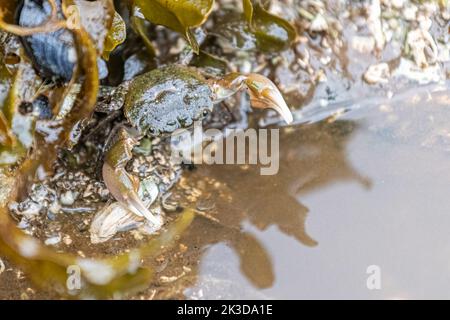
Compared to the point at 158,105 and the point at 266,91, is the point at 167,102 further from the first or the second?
the point at 266,91

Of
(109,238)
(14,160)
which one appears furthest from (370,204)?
(14,160)

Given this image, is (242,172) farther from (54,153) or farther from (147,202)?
(54,153)

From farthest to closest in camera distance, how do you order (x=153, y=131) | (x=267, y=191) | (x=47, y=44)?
(x=267, y=191)
(x=153, y=131)
(x=47, y=44)

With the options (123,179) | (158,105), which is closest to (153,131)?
(158,105)

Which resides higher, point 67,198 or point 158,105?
point 158,105

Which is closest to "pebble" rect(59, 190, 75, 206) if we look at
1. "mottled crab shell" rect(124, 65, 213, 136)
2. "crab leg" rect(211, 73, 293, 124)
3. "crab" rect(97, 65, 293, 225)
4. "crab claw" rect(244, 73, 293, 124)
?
"crab" rect(97, 65, 293, 225)

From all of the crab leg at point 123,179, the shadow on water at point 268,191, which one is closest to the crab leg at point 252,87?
the shadow on water at point 268,191

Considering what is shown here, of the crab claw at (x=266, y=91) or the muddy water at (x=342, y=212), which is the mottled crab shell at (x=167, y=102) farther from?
the muddy water at (x=342, y=212)

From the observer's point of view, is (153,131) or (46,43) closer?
(46,43)
